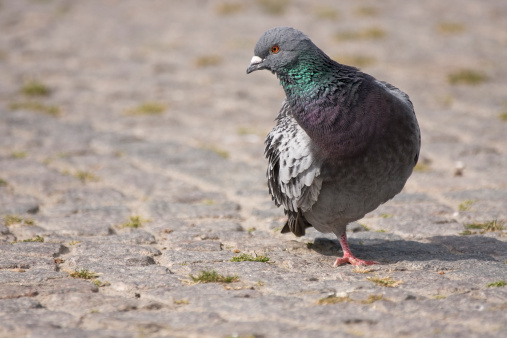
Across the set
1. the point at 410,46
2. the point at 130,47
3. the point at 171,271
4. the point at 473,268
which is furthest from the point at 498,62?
the point at 171,271

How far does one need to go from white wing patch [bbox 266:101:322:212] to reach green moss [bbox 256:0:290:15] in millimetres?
8620

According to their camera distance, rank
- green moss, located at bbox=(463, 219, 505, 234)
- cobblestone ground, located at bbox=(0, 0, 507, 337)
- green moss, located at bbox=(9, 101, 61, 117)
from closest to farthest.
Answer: cobblestone ground, located at bbox=(0, 0, 507, 337) < green moss, located at bbox=(463, 219, 505, 234) < green moss, located at bbox=(9, 101, 61, 117)

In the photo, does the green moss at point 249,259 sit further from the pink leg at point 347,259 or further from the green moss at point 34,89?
the green moss at point 34,89

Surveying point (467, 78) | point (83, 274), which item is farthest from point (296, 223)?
point (467, 78)

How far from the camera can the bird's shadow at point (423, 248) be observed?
471 cm

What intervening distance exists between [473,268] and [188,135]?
4756 mm

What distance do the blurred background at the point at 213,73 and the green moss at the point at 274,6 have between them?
0.10 ft

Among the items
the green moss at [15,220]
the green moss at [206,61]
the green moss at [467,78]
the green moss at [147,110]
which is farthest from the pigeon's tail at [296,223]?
the green moss at [206,61]

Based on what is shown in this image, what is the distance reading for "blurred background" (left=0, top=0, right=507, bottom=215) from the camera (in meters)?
7.90

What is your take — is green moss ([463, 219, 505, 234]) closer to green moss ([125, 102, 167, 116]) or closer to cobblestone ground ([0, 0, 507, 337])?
cobblestone ground ([0, 0, 507, 337])

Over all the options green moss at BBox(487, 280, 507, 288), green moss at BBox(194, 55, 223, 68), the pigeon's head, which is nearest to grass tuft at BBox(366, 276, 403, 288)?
green moss at BBox(487, 280, 507, 288)

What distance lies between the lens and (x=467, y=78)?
33.1ft

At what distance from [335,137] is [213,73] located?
6.65m

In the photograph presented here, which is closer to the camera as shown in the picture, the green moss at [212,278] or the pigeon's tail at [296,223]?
the green moss at [212,278]
